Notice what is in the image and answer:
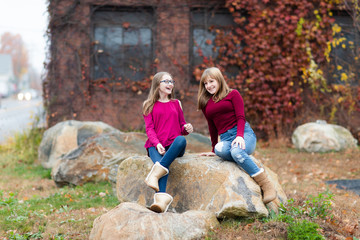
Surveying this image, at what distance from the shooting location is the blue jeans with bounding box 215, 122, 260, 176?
12.4 ft

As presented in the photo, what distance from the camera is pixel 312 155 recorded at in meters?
8.36

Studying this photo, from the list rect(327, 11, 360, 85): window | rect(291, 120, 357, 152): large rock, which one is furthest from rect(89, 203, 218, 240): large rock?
rect(327, 11, 360, 85): window

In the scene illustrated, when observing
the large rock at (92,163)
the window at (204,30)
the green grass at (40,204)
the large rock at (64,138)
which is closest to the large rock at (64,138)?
the large rock at (64,138)

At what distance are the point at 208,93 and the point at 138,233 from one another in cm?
182

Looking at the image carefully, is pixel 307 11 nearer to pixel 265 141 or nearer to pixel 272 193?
pixel 265 141

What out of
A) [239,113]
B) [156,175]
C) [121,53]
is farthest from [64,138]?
[239,113]

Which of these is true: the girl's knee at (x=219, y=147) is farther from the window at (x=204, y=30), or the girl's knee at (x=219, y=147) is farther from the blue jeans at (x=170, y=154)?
the window at (x=204, y=30)

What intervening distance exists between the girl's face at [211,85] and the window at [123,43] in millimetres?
6095

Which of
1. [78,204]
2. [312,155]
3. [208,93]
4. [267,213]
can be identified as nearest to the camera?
[267,213]

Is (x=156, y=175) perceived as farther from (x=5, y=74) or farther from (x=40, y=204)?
(x=5, y=74)

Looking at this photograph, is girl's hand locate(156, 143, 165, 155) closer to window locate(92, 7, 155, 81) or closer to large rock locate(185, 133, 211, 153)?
large rock locate(185, 133, 211, 153)

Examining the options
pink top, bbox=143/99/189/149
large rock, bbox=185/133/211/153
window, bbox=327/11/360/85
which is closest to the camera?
pink top, bbox=143/99/189/149

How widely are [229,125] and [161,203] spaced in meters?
1.14

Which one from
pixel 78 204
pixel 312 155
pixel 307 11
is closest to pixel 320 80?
pixel 307 11
